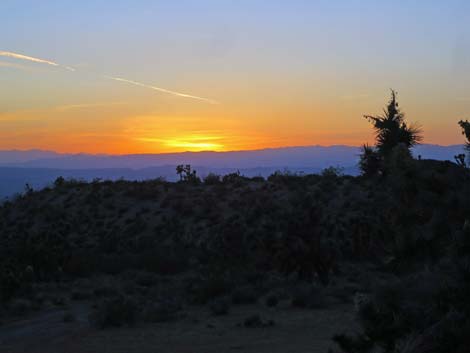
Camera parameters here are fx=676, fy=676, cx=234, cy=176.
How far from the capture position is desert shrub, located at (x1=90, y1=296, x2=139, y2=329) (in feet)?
50.8

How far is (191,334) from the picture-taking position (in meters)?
14.5

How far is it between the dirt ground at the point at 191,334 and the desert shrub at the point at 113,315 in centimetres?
24

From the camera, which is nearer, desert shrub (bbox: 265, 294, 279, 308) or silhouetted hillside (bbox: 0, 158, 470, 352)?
silhouetted hillside (bbox: 0, 158, 470, 352)

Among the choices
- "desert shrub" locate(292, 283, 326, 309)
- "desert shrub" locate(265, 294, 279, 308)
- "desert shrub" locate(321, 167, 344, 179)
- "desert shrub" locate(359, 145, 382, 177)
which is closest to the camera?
"desert shrub" locate(292, 283, 326, 309)

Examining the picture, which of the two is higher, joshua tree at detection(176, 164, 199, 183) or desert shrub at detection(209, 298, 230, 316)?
joshua tree at detection(176, 164, 199, 183)

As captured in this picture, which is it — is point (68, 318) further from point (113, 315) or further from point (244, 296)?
point (244, 296)

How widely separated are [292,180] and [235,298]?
25.3 metres

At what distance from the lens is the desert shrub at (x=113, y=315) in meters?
15.5

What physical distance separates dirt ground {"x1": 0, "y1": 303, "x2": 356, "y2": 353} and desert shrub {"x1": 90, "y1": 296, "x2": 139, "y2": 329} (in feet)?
0.78

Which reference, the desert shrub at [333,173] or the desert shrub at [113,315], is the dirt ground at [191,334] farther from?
the desert shrub at [333,173]

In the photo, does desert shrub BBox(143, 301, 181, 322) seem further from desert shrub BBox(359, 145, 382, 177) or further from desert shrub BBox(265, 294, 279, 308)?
desert shrub BBox(359, 145, 382, 177)

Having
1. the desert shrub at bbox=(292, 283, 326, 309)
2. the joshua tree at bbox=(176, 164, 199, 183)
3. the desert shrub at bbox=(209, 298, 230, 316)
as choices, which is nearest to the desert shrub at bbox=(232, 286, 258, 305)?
the desert shrub at bbox=(209, 298, 230, 316)

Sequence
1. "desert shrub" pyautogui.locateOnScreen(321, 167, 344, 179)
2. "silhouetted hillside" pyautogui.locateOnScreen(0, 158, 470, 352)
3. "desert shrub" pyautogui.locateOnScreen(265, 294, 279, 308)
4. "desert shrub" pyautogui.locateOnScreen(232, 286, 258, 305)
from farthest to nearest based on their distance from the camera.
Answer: "desert shrub" pyautogui.locateOnScreen(321, 167, 344, 179), "desert shrub" pyautogui.locateOnScreen(232, 286, 258, 305), "desert shrub" pyautogui.locateOnScreen(265, 294, 279, 308), "silhouetted hillside" pyautogui.locateOnScreen(0, 158, 470, 352)

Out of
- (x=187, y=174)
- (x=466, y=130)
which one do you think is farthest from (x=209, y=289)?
(x=187, y=174)
